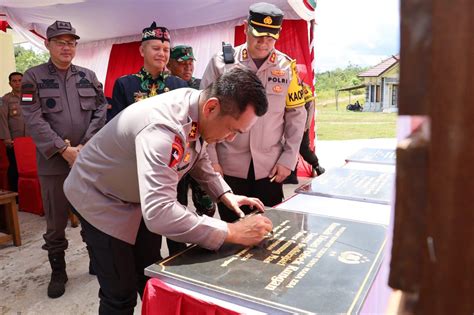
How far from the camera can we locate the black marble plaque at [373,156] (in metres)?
2.31

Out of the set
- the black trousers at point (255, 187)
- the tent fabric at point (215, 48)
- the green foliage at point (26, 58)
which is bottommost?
the black trousers at point (255, 187)

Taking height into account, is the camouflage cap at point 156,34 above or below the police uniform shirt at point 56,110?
above

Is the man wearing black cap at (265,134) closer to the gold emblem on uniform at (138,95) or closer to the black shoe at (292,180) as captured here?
the gold emblem on uniform at (138,95)

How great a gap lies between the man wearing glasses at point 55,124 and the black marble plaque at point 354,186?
1.41 m

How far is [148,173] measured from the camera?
0.97 metres

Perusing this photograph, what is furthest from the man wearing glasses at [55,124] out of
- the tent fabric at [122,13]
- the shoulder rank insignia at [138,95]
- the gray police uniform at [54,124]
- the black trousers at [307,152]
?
the black trousers at [307,152]

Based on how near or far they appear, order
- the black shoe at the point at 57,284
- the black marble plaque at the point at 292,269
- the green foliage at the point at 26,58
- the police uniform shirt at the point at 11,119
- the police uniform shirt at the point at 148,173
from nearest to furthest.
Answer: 1. the black marble plaque at the point at 292,269
2. the police uniform shirt at the point at 148,173
3. the black shoe at the point at 57,284
4. the police uniform shirt at the point at 11,119
5. the green foliage at the point at 26,58

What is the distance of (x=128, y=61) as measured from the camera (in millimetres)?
6574

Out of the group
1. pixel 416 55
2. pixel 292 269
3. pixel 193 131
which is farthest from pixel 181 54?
pixel 416 55

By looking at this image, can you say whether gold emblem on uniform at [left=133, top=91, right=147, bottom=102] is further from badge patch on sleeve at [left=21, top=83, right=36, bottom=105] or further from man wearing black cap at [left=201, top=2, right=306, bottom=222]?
badge patch on sleeve at [left=21, top=83, right=36, bottom=105]

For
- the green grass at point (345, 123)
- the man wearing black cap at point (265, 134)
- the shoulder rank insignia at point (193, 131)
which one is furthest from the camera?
the green grass at point (345, 123)

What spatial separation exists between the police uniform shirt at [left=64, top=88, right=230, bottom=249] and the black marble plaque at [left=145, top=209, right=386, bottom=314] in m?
0.08

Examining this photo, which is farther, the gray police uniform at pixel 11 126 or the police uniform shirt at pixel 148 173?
the gray police uniform at pixel 11 126

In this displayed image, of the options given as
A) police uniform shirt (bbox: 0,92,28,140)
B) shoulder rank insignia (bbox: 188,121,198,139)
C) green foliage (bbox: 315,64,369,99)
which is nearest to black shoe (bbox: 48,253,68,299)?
shoulder rank insignia (bbox: 188,121,198,139)
